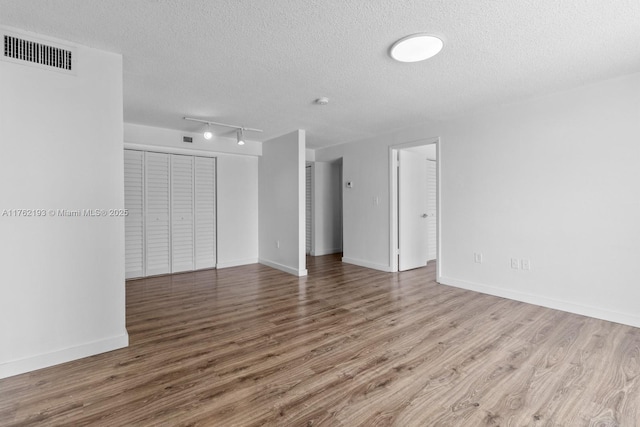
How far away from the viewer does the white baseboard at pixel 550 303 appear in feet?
9.23

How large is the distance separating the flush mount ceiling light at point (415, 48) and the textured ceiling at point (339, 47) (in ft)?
0.20

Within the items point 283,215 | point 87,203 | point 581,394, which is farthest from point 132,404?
point 283,215

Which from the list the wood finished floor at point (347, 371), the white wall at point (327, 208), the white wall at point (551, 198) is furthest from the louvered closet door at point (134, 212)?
the white wall at point (551, 198)

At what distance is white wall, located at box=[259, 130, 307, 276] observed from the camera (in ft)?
15.7

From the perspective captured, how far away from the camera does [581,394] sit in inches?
70.1

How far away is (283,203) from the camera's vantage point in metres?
5.16

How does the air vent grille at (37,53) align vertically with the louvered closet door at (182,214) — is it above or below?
above

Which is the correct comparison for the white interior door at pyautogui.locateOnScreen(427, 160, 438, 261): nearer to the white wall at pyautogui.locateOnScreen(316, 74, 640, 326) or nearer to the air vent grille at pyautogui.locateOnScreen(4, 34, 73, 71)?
the white wall at pyautogui.locateOnScreen(316, 74, 640, 326)

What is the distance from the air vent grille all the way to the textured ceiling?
10cm

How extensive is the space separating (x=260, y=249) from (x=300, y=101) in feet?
10.7

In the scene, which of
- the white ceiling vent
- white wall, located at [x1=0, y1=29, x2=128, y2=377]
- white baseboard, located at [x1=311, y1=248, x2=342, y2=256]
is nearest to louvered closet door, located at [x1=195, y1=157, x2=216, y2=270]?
white baseboard, located at [x1=311, y1=248, x2=342, y2=256]

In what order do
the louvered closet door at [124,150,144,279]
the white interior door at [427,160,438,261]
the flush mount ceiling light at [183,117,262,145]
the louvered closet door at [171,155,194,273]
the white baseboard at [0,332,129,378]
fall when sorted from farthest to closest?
the white interior door at [427,160,438,261], the louvered closet door at [171,155,194,273], the louvered closet door at [124,150,144,279], the flush mount ceiling light at [183,117,262,145], the white baseboard at [0,332,129,378]

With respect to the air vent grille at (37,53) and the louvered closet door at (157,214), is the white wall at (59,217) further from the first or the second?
the louvered closet door at (157,214)

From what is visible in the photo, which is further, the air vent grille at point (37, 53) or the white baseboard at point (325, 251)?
the white baseboard at point (325, 251)
